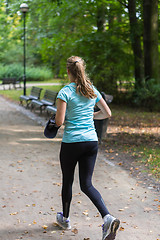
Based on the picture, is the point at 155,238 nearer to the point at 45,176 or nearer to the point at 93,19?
the point at 45,176

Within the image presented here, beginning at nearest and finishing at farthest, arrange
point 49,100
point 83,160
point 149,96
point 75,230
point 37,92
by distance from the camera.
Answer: point 83,160 → point 75,230 → point 49,100 → point 149,96 → point 37,92

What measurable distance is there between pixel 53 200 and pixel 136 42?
535 inches

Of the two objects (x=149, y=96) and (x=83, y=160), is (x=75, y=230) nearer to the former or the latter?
(x=83, y=160)

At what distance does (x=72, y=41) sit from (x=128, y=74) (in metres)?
4.01

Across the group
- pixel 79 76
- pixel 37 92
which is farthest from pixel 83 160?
pixel 37 92

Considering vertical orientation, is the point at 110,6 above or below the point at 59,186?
above

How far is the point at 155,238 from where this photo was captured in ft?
13.1

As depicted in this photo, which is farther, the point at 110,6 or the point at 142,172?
the point at 110,6

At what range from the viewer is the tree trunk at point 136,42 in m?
16.7

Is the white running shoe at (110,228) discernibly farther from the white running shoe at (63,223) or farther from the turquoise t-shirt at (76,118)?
the turquoise t-shirt at (76,118)

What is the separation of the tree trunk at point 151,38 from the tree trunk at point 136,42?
0.66 metres

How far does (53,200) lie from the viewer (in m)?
5.16

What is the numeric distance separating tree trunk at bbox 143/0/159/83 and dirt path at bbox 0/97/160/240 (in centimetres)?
874

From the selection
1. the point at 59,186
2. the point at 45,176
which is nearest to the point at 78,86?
the point at 59,186
